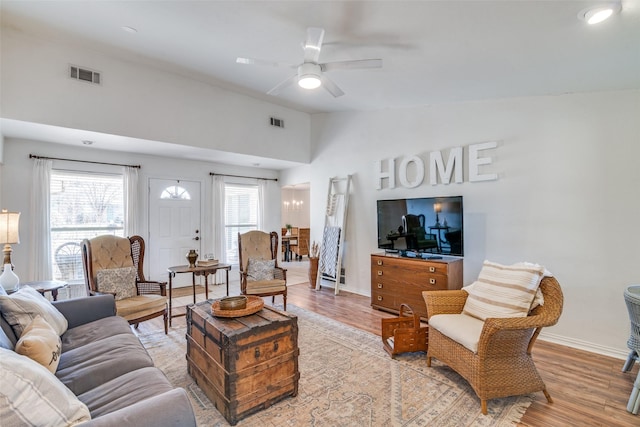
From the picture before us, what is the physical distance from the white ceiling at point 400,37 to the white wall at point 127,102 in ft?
0.87

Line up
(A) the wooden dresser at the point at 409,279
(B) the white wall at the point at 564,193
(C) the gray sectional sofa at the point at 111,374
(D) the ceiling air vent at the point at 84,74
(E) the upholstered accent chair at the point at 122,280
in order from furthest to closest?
1. (A) the wooden dresser at the point at 409,279
2. (D) the ceiling air vent at the point at 84,74
3. (E) the upholstered accent chair at the point at 122,280
4. (B) the white wall at the point at 564,193
5. (C) the gray sectional sofa at the point at 111,374

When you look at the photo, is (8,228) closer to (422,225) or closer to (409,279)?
(409,279)

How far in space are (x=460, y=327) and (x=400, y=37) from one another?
245 centimetres

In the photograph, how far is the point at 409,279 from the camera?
3922mm

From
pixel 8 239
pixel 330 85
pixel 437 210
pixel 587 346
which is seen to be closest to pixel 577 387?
pixel 587 346

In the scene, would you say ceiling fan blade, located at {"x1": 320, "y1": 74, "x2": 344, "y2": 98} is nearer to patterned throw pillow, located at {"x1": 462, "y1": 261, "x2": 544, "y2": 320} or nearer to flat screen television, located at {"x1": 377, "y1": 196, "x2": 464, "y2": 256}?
flat screen television, located at {"x1": 377, "y1": 196, "x2": 464, "y2": 256}

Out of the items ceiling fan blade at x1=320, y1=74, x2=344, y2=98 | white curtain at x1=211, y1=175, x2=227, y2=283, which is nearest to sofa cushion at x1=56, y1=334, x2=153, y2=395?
ceiling fan blade at x1=320, y1=74, x2=344, y2=98

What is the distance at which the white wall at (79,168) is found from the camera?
158 inches

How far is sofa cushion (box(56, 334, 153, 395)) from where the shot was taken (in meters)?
1.67

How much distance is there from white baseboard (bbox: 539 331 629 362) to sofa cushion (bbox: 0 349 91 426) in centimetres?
401

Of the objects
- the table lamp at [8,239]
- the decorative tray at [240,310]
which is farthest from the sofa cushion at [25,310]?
the table lamp at [8,239]

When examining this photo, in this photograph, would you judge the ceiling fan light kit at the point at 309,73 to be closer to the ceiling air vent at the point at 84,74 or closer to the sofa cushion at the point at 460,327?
the sofa cushion at the point at 460,327

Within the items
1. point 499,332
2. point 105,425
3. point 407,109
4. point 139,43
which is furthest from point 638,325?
point 139,43

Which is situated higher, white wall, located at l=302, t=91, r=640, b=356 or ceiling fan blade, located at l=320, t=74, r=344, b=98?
ceiling fan blade, located at l=320, t=74, r=344, b=98
